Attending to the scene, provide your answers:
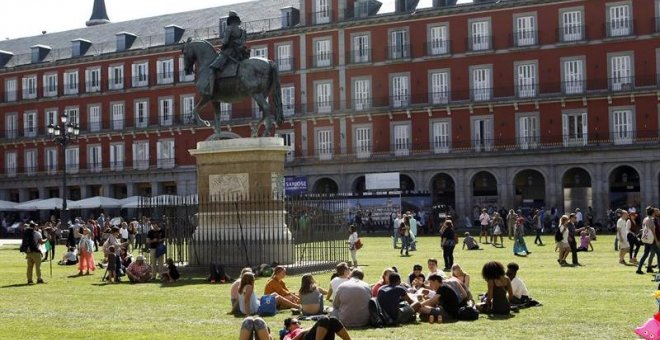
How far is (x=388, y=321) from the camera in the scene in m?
14.4

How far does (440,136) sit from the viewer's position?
5762 centimetres

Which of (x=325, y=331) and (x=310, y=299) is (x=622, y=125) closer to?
(x=310, y=299)

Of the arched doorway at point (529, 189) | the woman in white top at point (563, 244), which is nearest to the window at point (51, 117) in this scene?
the arched doorway at point (529, 189)

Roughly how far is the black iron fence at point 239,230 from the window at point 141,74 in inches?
1755

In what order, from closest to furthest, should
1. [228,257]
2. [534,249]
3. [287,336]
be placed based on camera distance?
[287,336] < [228,257] < [534,249]

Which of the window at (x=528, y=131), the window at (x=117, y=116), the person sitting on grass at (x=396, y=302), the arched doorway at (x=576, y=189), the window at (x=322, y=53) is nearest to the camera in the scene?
the person sitting on grass at (x=396, y=302)

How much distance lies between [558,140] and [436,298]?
136 ft

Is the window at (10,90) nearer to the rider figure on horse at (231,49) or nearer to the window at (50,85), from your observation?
the window at (50,85)

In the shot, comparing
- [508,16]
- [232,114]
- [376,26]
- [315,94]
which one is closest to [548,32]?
[508,16]

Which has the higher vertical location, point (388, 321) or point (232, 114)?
point (232, 114)

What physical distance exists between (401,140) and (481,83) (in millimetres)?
6317

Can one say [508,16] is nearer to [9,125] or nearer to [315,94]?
[315,94]

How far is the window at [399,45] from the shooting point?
58875 millimetres

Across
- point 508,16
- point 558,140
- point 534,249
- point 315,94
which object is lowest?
point 534,249
